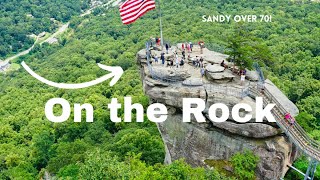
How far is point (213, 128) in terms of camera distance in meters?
33.6

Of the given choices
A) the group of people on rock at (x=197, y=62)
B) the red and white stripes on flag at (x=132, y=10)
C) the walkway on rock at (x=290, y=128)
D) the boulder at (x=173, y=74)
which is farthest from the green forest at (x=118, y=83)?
the red and white stripes on flag at (x=132, y=10)

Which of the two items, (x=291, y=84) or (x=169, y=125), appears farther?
(x=291, y=84)

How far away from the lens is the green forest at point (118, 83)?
3606 cm

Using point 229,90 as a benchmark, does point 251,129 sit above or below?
below

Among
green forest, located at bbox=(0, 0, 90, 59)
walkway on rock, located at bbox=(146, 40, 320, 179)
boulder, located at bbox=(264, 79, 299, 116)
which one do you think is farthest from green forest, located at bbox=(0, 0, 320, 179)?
walkway on rock, located at bbox=(146, 40, 320, 179)

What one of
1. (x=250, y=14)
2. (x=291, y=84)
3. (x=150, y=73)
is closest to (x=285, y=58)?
(x=291, y=84)

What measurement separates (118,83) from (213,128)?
53.8 m

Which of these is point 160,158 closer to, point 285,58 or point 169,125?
point 169,125

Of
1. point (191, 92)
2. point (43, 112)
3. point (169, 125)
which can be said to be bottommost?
point (43, 112)

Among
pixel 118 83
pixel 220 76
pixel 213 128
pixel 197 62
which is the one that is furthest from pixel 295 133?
pixel 118 83

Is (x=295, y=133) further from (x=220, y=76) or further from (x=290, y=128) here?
(x=220, y=76)

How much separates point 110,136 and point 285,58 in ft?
135

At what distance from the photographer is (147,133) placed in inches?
1860

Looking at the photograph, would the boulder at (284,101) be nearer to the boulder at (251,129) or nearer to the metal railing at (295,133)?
the metal railing at (295,133)
